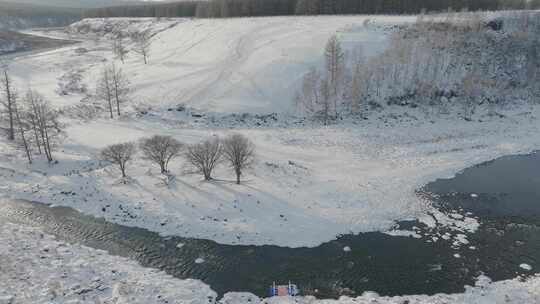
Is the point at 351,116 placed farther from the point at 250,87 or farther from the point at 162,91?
the point at 162,91

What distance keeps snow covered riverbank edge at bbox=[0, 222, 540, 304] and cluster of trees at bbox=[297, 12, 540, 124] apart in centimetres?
3757

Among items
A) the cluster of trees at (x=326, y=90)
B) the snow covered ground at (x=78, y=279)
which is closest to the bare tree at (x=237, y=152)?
the snow covered ground at (x=78, y=279)

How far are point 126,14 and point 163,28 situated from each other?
80481 mm

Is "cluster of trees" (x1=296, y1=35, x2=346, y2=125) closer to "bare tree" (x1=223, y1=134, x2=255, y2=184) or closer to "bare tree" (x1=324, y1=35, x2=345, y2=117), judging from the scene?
"bare tree" (x1=324, y1=35, x2=345, y2=117)

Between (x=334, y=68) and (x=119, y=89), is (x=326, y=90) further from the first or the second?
(x=119, y=89)

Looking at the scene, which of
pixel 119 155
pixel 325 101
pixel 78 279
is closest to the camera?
pixel 78 279

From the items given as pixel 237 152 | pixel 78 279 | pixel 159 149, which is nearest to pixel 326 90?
pixel 237 152

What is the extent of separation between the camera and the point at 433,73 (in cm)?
6638

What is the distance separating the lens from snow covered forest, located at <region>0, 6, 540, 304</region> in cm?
2702

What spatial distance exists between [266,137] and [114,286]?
31.0m

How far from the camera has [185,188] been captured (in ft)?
117

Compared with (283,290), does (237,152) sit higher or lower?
higher

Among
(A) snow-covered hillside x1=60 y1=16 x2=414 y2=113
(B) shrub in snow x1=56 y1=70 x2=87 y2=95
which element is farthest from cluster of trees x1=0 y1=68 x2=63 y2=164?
(B) shrub in snow x1=56 y1=70 x2=87 y2=95

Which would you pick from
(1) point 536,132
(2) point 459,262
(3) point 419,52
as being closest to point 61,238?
(2) point 459,262
